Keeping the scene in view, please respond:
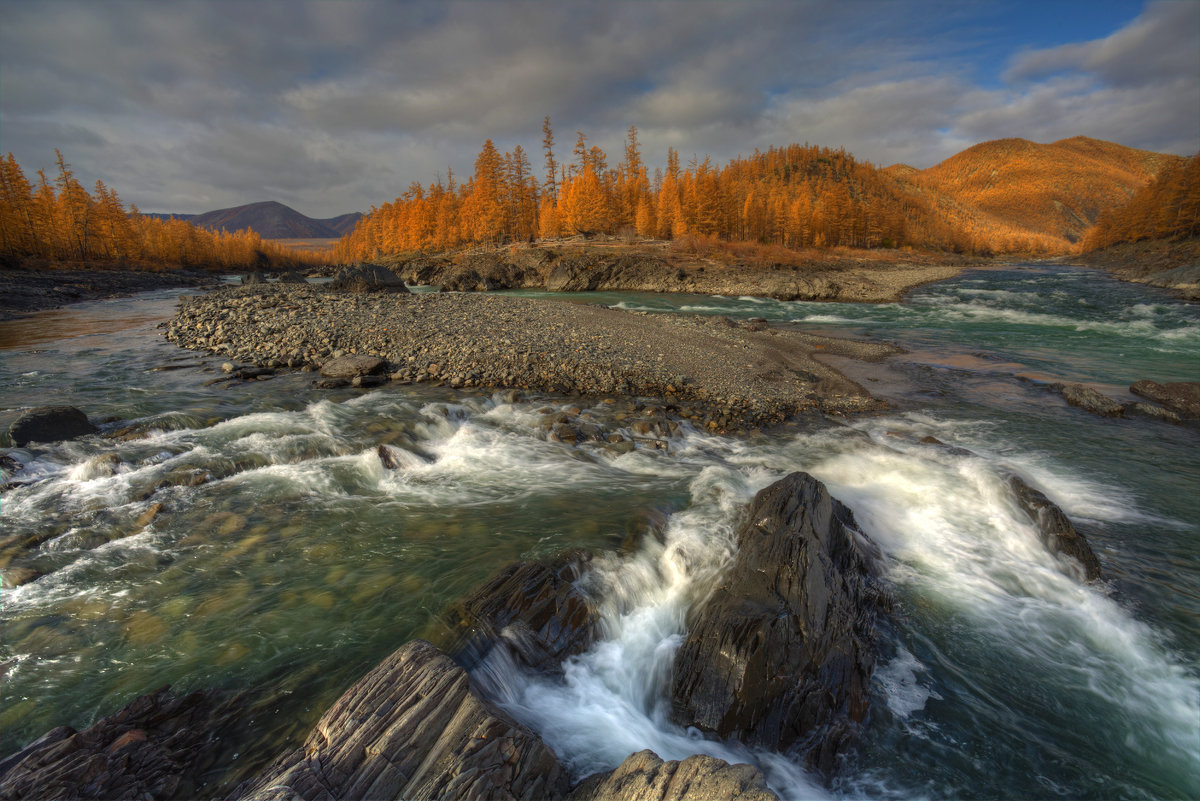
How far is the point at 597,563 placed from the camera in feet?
20.5

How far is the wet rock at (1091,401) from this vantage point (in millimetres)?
13133

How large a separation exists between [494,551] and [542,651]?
73.0 inches

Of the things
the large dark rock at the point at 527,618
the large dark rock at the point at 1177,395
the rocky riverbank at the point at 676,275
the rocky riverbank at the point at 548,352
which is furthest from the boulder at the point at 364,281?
the large dark rock at the point at 1177,395

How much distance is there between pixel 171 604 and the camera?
17.4 ft

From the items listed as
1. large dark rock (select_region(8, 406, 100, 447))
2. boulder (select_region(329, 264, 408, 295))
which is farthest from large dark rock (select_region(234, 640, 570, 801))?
boulder (select_region(329, 264, 408, 295))

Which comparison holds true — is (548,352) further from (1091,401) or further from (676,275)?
(676,275)

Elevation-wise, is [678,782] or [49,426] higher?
[49,426]

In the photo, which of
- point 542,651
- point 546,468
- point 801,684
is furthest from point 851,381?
point 542,651

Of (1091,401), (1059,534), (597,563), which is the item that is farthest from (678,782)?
(1091,401)

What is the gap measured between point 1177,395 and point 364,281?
41.1 meters

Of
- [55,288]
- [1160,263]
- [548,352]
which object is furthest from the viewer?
[1160,263]

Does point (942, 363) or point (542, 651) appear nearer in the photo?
point (542, 651)

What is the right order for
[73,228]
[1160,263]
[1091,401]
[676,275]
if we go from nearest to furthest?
[1091,401] < [676,275] < [1160,263] < [73,228]

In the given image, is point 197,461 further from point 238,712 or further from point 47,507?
point 238,712
